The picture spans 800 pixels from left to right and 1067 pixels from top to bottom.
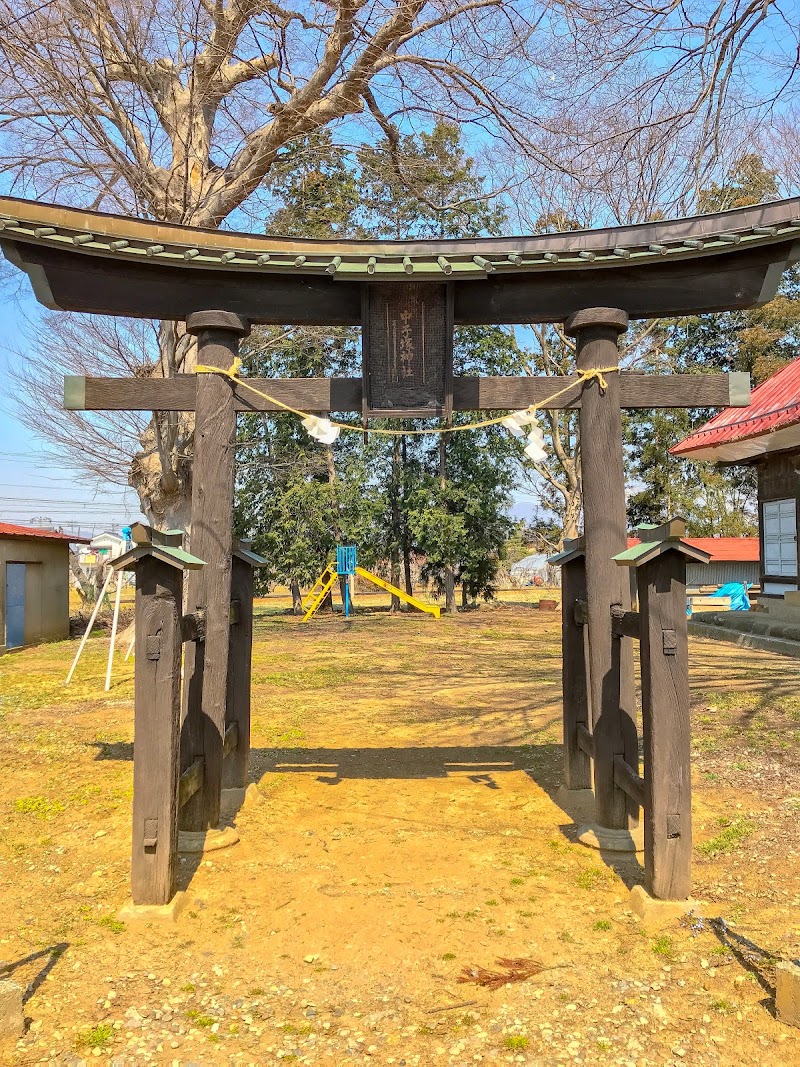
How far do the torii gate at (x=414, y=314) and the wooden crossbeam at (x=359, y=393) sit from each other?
1 cm

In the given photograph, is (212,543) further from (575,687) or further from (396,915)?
(575,687)

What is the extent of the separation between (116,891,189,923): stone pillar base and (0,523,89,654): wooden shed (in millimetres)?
12968

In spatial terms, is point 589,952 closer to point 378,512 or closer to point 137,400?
point 137,400

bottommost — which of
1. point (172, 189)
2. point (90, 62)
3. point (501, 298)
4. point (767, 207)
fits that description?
point (501, 298)

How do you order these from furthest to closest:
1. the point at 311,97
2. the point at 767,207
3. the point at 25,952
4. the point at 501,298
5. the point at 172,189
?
the point at 172,189 → the point at 311,97 → the point at 501,298 → the point at 767,207 → the point at 25,952

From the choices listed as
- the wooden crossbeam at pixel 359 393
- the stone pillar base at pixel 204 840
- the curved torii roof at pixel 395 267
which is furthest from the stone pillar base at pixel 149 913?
the curved torii roof at pixel 395 267

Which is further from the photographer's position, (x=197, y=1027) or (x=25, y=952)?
(x=25, y=952)

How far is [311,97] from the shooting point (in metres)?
11.5

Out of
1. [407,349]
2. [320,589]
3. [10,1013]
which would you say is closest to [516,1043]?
[10,1013]

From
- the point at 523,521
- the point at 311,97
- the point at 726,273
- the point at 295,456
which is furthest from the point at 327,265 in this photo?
the point at 523,521

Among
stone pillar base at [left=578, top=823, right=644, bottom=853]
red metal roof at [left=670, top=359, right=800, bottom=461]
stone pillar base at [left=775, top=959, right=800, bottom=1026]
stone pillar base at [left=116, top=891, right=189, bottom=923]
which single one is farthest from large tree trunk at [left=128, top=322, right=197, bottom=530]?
stone pillar base at [left=775, top=959, right=800, bottom=1026]

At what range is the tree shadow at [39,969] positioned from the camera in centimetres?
317

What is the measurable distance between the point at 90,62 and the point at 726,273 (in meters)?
9.94

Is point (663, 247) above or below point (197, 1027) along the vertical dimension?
above
